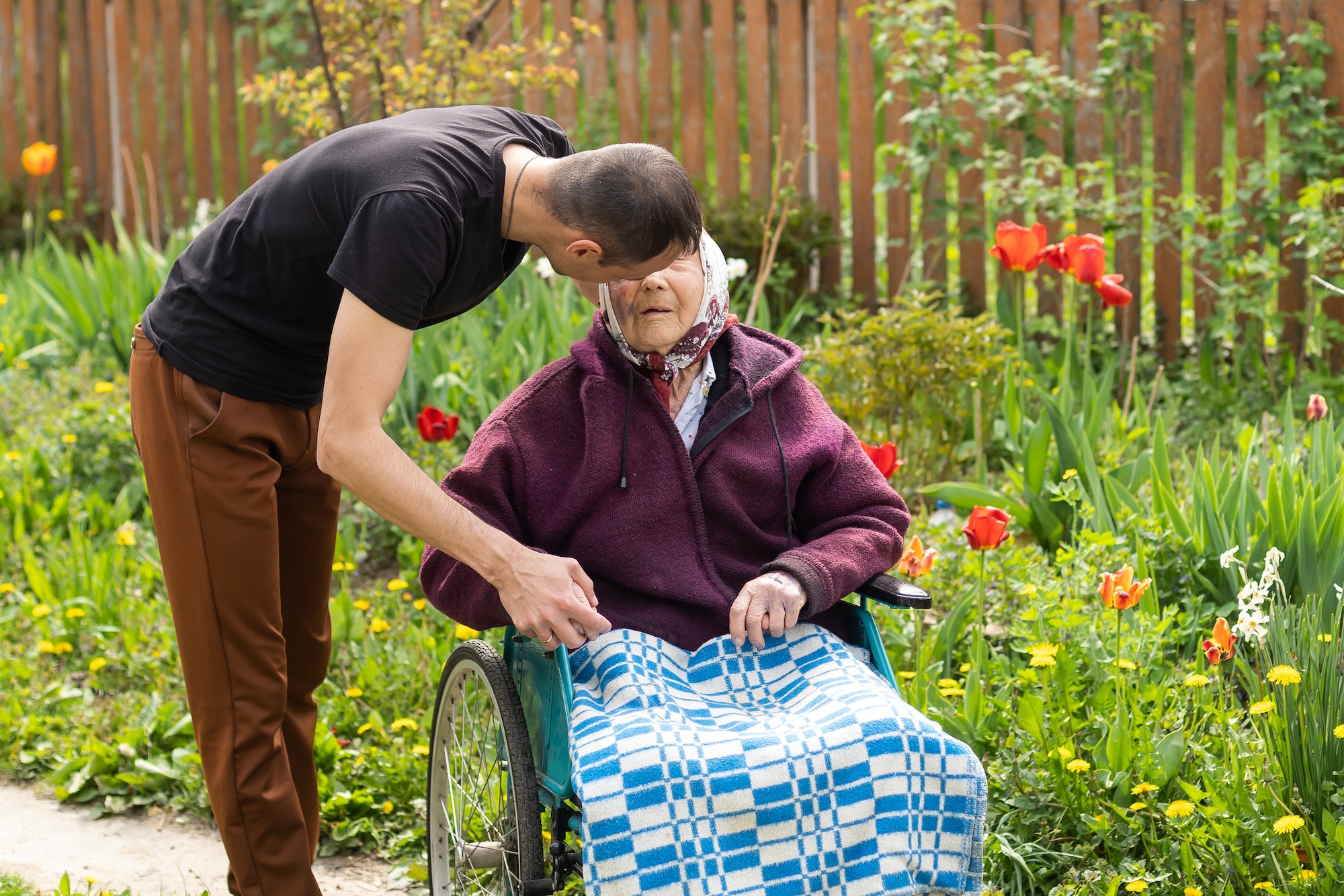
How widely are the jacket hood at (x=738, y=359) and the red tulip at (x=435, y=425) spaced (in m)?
0.82

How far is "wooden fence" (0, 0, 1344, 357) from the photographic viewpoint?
4.73m

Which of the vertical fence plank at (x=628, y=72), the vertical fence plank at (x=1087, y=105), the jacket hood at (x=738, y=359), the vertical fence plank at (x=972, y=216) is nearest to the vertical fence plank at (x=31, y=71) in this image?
the vertical fence plank at (x=628, y=72)

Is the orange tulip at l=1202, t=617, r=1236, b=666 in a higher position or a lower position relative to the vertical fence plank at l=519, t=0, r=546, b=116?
lower

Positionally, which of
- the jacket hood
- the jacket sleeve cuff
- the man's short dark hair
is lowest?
the jacket sleeve cuff

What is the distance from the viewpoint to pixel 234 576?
2.09 meters

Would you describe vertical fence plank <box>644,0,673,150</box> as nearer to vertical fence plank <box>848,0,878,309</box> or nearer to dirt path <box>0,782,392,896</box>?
vertical fence plank <box>848,0,878,309</box>

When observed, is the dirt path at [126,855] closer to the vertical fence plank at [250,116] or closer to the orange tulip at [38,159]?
the orange tulip at [38,159]

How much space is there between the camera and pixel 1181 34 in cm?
475

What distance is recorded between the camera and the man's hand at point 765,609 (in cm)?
199

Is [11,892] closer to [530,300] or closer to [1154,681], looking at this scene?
[1154,681]

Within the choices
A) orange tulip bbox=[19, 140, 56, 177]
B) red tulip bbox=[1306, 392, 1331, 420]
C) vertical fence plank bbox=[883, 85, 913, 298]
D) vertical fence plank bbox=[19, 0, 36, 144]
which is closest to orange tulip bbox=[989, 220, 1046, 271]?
red tulip bbox=[1306, 392, 1331, 420]

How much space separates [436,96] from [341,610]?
2189mm

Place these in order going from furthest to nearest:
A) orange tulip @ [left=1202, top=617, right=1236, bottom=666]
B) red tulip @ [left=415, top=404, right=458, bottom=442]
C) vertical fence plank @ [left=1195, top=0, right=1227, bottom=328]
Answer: vertical fence plank @ [left=1195, top=0, right=1227, bottom=328] < red tulip @ [left=415, top=404, right=458, bottom=442] < orange tulip @ [left=1202, top=617, right=1236, bottom=666]

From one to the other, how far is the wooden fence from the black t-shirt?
119 inches
